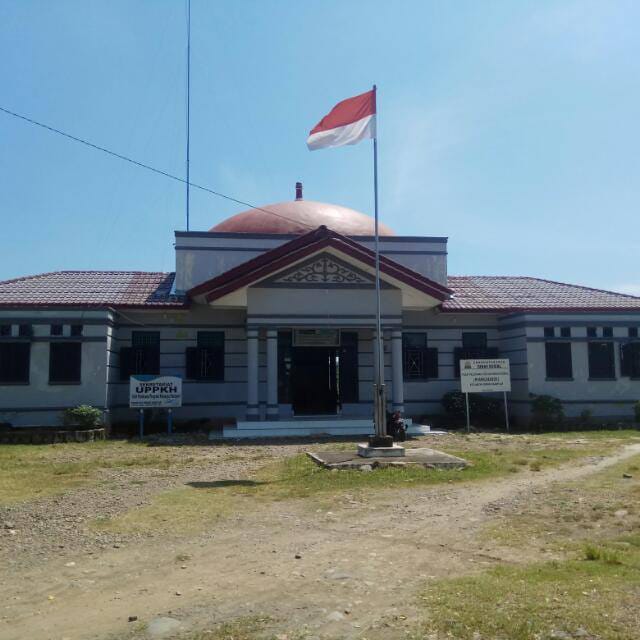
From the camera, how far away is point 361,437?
62.6 feet

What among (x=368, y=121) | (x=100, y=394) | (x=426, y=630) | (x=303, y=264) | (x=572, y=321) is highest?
(x=368, y=121)

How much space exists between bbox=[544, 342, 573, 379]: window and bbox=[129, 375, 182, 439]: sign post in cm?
1236

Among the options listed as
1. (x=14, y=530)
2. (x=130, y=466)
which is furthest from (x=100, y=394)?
(x=14, y=530)

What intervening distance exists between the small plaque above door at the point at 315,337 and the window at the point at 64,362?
679 centimetres

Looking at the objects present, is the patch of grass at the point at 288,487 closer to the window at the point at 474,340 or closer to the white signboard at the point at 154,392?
the white signboard at the point at 154,392

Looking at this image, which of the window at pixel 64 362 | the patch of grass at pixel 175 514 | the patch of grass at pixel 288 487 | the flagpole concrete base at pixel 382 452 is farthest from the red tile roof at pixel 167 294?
the patch of grass at pixel 175 514

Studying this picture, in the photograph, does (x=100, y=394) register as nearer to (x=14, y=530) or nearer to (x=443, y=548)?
(x=14, y=530)

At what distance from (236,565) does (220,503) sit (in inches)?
125

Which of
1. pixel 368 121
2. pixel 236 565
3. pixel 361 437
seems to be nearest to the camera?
pixel 236 565

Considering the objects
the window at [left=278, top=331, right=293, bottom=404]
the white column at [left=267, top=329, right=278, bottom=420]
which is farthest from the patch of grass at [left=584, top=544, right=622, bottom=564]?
the window at [left=278, top=331, right=293, bottom=404]

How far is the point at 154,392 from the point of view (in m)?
19.9

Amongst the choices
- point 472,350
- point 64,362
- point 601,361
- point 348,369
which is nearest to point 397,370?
point 348,369

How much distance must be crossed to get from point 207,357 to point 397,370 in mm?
6284

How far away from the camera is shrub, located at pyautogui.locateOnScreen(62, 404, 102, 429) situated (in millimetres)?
19141
